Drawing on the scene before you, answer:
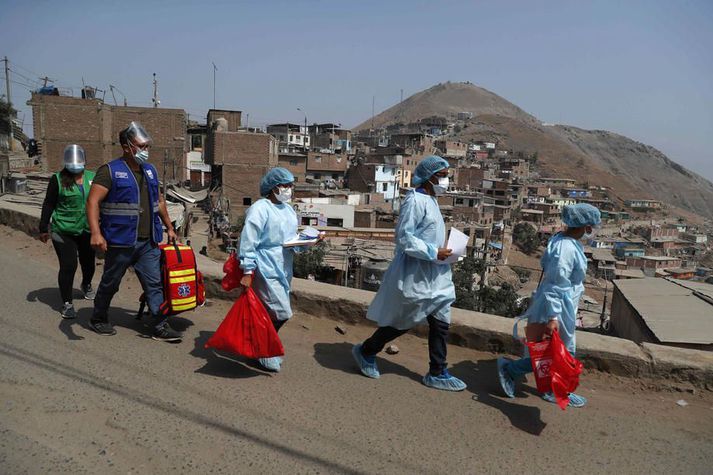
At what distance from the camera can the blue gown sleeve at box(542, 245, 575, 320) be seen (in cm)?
326

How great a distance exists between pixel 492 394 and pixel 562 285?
0.87m

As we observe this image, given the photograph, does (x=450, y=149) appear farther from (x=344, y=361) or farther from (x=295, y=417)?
(x=295, y=417)

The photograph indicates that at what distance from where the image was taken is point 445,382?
3436mm

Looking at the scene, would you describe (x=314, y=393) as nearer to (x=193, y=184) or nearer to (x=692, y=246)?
(x=193, y=184)

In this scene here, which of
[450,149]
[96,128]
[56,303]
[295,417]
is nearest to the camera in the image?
[295,417]

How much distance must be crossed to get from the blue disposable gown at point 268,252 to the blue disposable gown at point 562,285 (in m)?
1.71

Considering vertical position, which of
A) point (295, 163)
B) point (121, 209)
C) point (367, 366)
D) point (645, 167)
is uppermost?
point (645, 167)

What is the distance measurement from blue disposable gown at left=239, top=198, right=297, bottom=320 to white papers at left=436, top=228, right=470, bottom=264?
108 centimetres

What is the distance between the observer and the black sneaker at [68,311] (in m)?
4.23

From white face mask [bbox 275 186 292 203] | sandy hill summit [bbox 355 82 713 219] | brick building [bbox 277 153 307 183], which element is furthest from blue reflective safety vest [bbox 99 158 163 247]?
sandy hill summit [bbox 355 82 713 219]

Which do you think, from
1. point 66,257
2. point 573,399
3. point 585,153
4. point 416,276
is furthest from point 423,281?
point 585,153

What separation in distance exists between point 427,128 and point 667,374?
402 ft

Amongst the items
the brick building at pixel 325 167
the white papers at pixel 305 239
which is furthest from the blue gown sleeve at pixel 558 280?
the brick building at pixel 325 167

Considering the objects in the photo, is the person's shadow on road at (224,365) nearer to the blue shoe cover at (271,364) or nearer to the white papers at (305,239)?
the blue shoe cover at (271,364)
